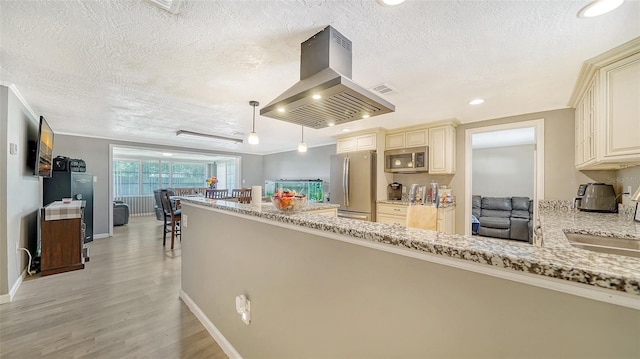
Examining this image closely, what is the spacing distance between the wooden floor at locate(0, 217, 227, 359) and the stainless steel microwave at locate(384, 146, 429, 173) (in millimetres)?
3419

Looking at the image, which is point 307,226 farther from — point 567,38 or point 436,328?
point 567,38

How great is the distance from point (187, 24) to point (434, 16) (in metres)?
1.46

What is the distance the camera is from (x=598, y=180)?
270cm

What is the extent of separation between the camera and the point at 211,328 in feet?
6.46

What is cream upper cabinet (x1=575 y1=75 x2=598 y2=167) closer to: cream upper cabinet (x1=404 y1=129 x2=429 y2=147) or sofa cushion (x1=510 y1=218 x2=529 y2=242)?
cream upper cabinet (x1=404 y1=129 x2=429 y2=147)

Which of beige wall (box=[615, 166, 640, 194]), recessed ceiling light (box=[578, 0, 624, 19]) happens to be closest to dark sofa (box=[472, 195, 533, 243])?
beige wall (box=[615, 166, 640, 194])

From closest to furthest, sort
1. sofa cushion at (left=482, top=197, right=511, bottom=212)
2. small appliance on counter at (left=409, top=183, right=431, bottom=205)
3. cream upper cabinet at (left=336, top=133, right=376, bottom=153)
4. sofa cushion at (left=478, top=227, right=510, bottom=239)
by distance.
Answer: small appliance on counter at (left=409, top=183, right=431, bottom=205)
cream upper cabinet at (left=336, top=133, right=376, bottom=153)
sofa cushion at (left=478, top=227, right=510, bottom=239)
sofa cushion at (left=482, top=197, right=511, bottom=212)

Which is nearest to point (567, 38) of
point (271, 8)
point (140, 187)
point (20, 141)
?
point (271, 8)

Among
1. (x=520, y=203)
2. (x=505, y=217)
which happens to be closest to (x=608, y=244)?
(x=505, y=217)

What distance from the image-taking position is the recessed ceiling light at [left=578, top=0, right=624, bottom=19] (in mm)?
1216

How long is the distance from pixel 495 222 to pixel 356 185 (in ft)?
11.4

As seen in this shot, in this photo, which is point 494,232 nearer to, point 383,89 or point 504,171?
point 504,171

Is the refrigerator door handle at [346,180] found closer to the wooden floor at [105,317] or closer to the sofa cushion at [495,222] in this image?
the wooden floor at [105,317]

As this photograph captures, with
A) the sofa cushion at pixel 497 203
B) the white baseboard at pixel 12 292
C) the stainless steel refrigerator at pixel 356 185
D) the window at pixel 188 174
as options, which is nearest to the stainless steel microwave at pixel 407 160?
the stainless steel refrigerator at pixel 356 185
